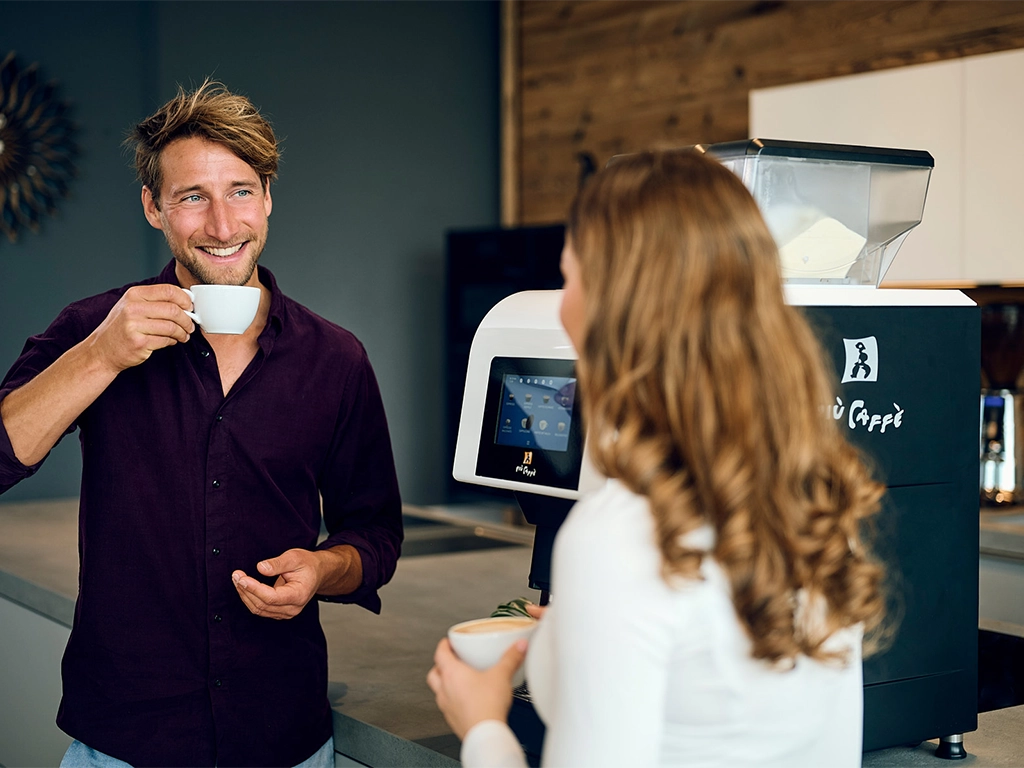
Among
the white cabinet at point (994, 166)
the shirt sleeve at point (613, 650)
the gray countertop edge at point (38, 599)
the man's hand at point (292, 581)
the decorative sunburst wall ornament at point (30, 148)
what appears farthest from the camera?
the decorative sunburst wall ornament at point (30, 148)

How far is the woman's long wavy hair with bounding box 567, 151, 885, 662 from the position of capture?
71 centimetres

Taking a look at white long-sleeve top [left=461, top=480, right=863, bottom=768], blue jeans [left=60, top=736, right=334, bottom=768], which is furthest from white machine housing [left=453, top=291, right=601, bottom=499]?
blue jeans [left=60, top=736, right=334, bottom=768]

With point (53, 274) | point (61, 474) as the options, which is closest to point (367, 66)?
point (53, 274)

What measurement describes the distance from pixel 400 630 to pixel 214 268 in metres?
0.59

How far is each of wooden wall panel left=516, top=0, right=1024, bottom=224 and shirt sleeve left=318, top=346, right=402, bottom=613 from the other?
7.92ft

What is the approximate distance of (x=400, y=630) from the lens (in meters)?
1.63

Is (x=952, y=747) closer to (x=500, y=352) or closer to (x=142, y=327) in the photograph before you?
(x=500, y=352)

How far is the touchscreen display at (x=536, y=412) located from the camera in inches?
40.4

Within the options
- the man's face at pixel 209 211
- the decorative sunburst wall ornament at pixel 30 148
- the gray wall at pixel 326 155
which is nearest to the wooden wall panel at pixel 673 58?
the gray wall at pixel 326 155

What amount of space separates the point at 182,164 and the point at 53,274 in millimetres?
2308

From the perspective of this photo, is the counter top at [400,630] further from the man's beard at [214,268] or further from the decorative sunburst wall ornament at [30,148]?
the decorative sunburst wall ornament at [30,148]

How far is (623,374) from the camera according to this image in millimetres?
722

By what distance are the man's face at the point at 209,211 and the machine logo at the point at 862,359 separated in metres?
0.72

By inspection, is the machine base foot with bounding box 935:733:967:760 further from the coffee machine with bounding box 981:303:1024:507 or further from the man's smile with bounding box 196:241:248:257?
the coffee machine with bounding box 981:303:1024:507
